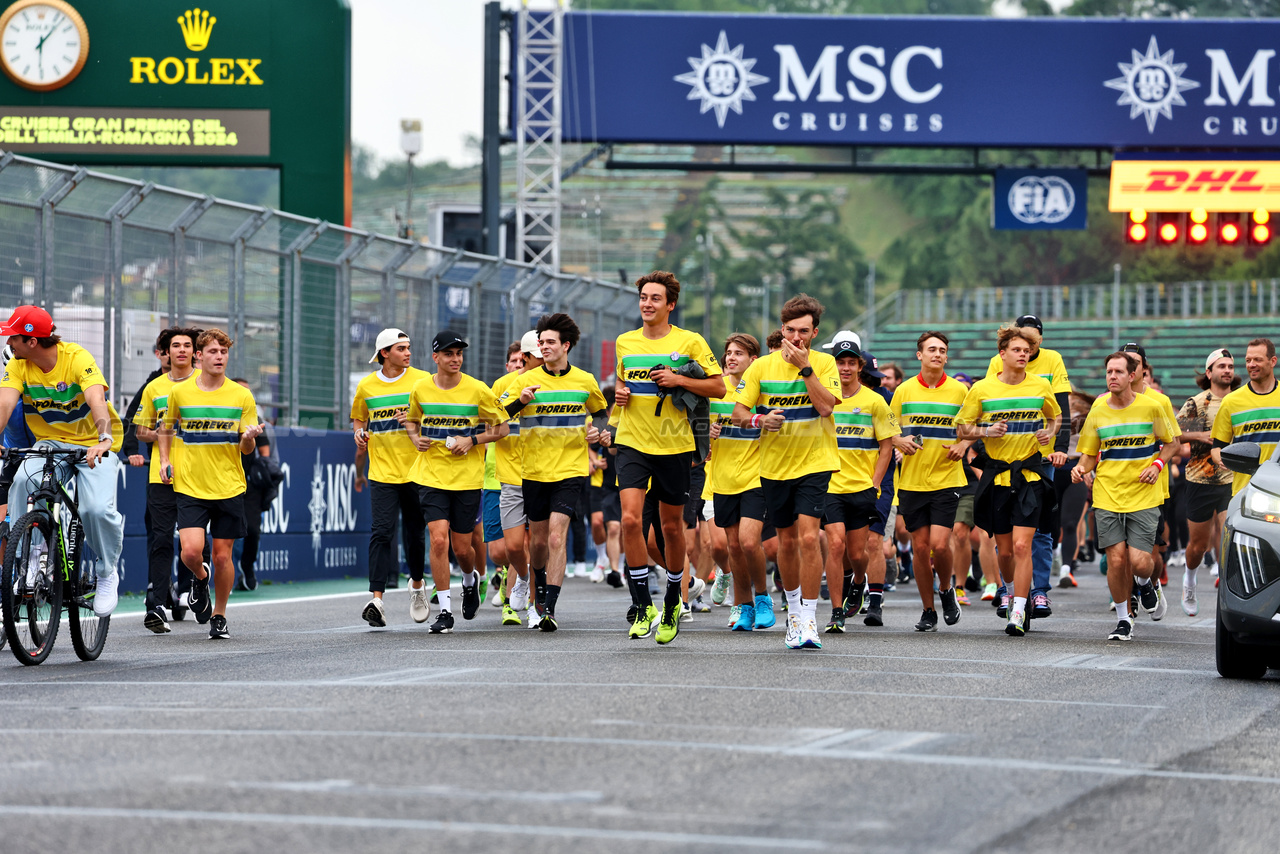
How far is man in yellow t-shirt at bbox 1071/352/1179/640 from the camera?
12.6 m

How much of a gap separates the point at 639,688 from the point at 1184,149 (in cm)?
2550

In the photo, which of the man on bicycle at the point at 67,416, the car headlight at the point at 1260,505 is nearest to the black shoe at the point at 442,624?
the man on bicycle at the point at 67,416

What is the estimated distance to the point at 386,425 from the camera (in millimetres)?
13070

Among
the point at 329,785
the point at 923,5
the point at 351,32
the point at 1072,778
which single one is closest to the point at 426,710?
the point at 329,785

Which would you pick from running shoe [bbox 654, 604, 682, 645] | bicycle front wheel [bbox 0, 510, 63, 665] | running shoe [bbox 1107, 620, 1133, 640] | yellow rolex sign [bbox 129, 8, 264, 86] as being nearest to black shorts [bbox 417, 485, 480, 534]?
running shoe [bbox 654, 604, 682, 645]

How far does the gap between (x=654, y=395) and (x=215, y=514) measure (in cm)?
299

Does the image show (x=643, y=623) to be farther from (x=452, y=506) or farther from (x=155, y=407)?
(x=155, y=407)

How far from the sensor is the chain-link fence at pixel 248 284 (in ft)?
51.9

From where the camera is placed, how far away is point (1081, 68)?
31953mm

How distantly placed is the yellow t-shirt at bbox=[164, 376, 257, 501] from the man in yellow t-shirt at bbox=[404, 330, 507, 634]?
3.61 feet

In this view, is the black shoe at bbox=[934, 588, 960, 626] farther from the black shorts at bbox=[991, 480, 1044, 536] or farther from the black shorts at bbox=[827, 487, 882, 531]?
the black shorts at bbox=[827, 487, 882, 531]

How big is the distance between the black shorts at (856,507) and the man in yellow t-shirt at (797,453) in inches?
55.5

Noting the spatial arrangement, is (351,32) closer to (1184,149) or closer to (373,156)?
(1184,149)

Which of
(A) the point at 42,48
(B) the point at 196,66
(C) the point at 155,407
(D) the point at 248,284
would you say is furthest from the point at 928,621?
(A) the point at 42,48
